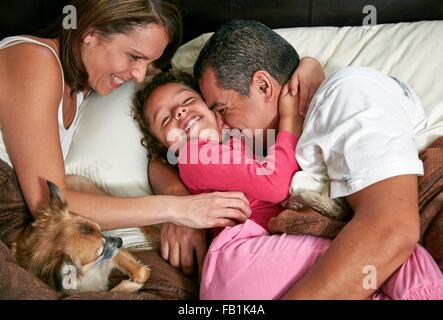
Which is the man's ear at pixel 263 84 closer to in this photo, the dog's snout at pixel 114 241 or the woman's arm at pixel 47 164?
the woman's arm at pixel 47 164

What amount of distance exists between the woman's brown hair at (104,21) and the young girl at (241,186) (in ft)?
0.65

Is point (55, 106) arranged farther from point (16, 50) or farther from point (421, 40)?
point (421, 40)

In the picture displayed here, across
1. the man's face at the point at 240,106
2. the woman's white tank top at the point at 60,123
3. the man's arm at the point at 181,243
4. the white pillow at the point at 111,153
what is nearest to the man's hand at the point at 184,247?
the man's arm at the point at 181,243

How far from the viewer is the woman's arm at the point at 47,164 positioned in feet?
4.39

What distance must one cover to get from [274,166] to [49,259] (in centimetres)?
59

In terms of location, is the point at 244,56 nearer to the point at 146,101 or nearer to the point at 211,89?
the point at 211,89

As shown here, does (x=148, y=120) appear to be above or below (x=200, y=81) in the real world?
below

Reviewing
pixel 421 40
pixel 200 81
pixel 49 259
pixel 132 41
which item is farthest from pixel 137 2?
pixel 421 40

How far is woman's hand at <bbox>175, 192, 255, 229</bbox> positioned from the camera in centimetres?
136

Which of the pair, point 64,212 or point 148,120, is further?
point 148,120

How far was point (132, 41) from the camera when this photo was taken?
4.79 ft

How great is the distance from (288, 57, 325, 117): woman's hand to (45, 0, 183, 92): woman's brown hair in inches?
15.8
